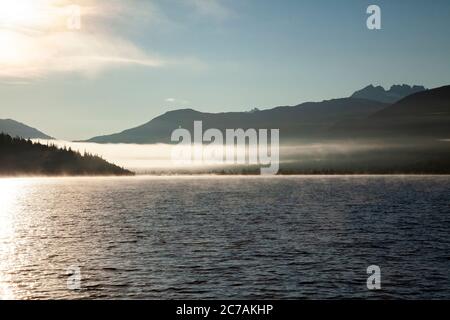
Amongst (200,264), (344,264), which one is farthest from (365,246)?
(200,264)

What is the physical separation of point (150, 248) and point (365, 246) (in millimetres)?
34160

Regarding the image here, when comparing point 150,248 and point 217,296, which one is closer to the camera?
point 217,296

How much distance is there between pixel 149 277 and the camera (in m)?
57.2
